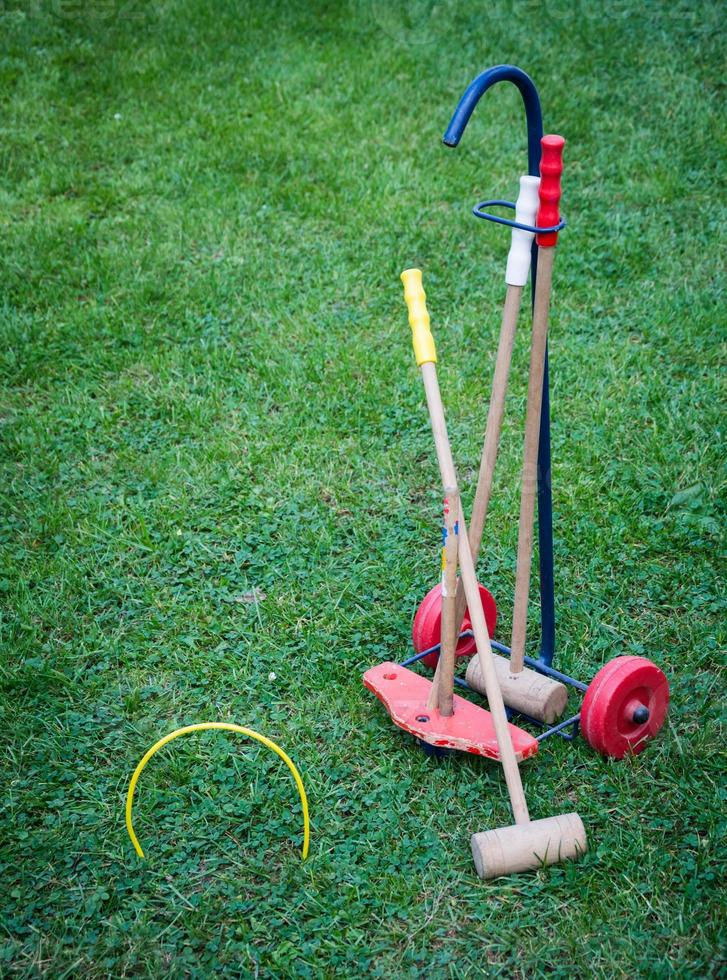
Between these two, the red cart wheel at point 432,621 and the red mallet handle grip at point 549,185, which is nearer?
the red mallet handle grip at point 549,185

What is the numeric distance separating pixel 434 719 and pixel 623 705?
1.78 feet

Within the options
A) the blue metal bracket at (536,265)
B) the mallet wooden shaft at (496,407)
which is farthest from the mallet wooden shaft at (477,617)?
the blue metal bracket at (536,265)

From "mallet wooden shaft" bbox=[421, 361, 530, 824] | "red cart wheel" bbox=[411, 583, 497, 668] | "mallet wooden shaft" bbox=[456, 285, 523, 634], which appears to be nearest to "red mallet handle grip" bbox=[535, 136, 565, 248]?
"mallet wooden shaft" bbox=[456, 285, 523, 634]

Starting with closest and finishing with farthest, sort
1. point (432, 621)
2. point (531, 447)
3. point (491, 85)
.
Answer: point (491, 85), point (531, 447), point (432, 621)

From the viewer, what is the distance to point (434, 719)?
2939mm

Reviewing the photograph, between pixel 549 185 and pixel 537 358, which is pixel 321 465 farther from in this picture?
pixel 549 185

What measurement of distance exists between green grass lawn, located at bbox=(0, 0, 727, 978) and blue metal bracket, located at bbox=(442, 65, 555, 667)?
1.19 feet

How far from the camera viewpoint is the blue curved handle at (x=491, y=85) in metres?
2.47

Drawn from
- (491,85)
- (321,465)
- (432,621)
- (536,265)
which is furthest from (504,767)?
(321,465)

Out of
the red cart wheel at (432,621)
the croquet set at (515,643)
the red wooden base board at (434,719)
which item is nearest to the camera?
the croquet set at (515,643)

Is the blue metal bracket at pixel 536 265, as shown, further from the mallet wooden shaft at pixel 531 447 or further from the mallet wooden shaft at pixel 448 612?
the mallet wooden shaft at pixel 448 612

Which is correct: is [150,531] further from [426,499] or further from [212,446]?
[426,499]

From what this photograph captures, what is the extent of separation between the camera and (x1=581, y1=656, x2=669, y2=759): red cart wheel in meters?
2.90

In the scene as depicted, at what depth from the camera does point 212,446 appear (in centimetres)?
443
